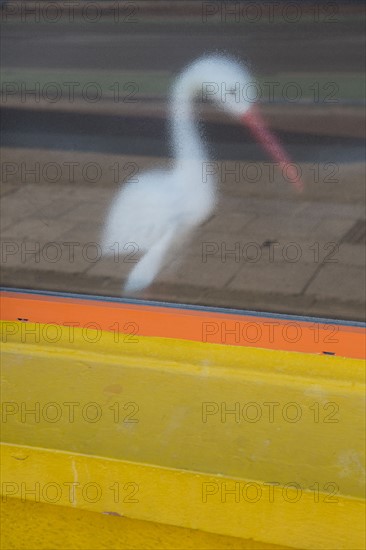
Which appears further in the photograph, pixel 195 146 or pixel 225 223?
pixel 225 223

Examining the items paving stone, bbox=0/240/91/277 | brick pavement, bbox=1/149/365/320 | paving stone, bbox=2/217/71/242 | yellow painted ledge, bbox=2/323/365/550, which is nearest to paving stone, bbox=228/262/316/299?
brick pavement, bbox=1/149/365/320

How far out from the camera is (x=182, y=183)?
2221 mm

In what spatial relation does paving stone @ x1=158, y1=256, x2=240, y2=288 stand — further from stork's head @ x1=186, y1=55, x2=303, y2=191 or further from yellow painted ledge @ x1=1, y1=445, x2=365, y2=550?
yellow painted ledge @ x1=1, y1=445, x2=365, y2=550

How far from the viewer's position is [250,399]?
2.12 m

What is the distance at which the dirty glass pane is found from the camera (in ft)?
6.68

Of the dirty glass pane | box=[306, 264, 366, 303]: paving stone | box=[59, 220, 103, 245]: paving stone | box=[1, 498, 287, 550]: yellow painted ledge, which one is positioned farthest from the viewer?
box=[59, 220, 103, 245]: paving stone

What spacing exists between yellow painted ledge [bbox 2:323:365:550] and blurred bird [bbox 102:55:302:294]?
245 millimetres

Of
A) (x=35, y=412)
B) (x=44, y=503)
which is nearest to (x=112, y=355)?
(x=35, y=412)

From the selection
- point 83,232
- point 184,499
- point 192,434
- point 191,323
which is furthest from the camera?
point 83,232

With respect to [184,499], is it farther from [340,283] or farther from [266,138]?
[266,138]

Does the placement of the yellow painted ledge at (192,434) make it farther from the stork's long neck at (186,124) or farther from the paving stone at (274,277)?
the stork's long neck at (186,124)

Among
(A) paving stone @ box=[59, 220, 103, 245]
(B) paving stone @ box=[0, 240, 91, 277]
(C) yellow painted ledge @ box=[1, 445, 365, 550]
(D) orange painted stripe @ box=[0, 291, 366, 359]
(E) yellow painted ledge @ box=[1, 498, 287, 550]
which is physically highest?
(A) paving stone @ box=[59, 220, 103, 245]

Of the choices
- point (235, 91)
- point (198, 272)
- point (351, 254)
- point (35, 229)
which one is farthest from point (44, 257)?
point (351, 254)

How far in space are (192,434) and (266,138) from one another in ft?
2.35
